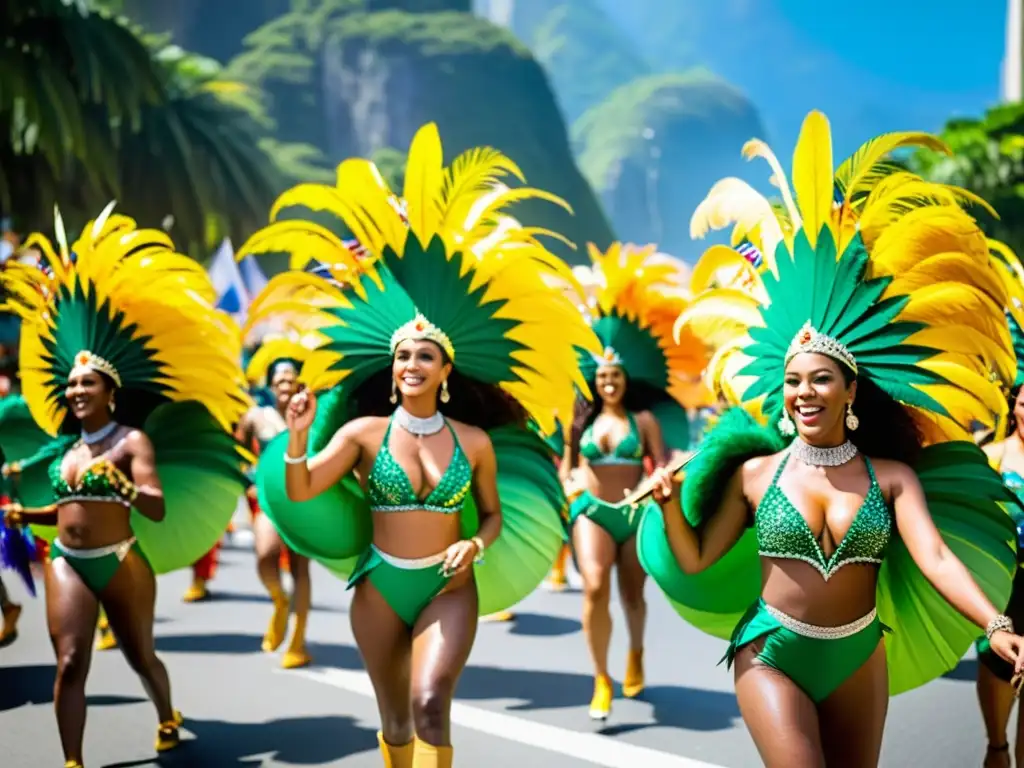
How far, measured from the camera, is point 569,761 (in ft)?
18.5

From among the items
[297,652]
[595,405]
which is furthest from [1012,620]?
[297,652]

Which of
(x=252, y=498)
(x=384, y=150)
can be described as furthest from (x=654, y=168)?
(x=252, y=498)

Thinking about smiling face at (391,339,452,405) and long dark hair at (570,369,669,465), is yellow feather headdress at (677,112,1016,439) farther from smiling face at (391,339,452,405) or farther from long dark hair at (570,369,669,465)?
long dark hair at (570,369,669,465)

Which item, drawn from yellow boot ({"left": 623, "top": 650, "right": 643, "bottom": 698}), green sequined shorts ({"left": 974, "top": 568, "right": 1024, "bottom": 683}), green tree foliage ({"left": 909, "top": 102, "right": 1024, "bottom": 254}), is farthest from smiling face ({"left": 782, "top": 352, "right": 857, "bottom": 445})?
green tree foliage ({"left": 909, "top": 102, "right": 1024, "bottom": 254})

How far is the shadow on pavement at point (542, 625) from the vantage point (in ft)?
29.8

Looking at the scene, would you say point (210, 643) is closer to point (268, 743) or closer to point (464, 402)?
point (268, 743)

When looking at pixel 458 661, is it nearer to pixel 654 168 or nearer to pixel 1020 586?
pixel 1020 586

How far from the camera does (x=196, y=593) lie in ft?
34.2

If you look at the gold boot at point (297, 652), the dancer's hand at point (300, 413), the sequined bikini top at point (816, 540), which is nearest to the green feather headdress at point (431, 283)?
the dancer's hand at point (300, 413)

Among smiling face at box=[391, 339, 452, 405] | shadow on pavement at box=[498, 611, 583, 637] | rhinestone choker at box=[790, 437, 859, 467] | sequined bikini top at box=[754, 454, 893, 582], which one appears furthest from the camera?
shadow on pavement at box=[498, 611, 583, 637]

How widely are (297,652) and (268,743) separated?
5.68ft

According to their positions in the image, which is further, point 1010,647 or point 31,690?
point 31,690

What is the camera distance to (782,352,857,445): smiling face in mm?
3545

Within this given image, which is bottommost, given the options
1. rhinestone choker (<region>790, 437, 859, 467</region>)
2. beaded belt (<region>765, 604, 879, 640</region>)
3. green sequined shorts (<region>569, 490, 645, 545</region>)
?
green sequined shorts (<region>569, 490, 645, 545</region>)
